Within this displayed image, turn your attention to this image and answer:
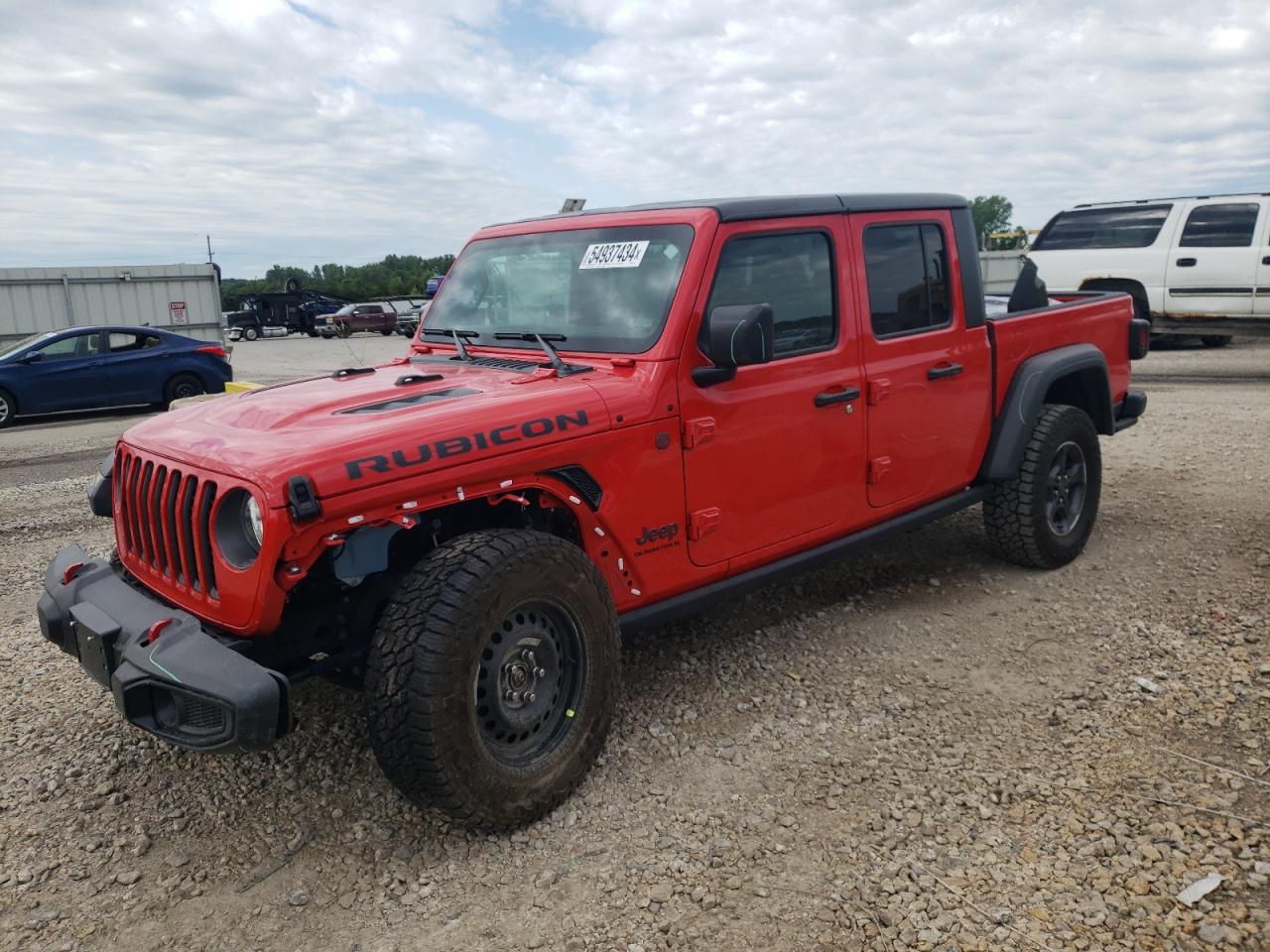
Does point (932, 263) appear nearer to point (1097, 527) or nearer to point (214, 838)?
point (1097, 527)

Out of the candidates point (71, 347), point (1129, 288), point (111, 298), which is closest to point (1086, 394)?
point (1129, 288)

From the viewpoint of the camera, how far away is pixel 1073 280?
45.1ft

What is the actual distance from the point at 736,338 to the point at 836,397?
2.73 ft

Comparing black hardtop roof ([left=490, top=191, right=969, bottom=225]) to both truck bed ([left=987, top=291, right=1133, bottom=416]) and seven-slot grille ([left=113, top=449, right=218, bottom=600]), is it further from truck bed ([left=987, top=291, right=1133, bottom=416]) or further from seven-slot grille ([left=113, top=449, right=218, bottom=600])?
seven-slot grille ([left=113, top=449, right=218, bottom=600])

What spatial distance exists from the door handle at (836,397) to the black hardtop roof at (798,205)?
29.1 inches

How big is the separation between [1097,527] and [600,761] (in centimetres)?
396

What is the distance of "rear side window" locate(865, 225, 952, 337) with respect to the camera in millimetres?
4355

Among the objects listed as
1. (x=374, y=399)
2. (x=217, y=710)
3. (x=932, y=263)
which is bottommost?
(x=217, y=710)

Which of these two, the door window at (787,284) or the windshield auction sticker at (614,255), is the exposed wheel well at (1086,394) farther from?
the windshield auction sticker at (614,255)

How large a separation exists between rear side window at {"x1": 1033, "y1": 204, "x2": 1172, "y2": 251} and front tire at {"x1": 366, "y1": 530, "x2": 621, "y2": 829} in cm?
1285

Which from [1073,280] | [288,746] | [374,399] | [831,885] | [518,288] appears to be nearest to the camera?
[831,885]

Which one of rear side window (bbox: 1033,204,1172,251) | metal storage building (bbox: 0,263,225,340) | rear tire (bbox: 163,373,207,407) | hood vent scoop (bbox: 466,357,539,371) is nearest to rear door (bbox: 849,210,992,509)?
hood vent scoop (bbox: 466,357,539,371)

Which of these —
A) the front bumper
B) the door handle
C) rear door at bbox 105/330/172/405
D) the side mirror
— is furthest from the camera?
rear door at bbox 105/330/172/405

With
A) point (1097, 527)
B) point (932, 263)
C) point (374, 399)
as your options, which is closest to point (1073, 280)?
point (1097, 527)
